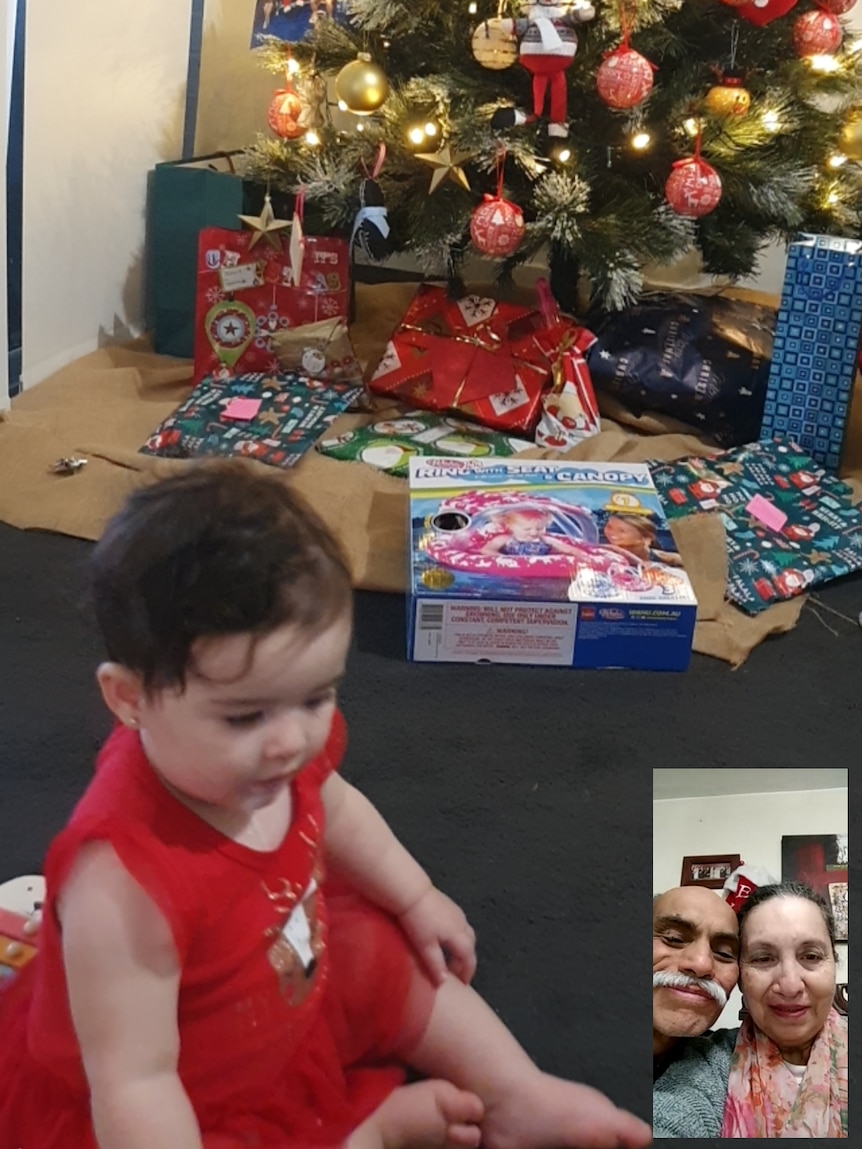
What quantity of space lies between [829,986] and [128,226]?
1653 millimetres

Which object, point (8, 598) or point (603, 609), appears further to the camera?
point (8, 598)

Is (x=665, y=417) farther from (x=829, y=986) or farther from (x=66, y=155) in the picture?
(x=829, y=986)

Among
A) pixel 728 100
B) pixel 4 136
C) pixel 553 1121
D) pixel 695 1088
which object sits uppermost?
pixel 728 100

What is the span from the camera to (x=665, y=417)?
170cm

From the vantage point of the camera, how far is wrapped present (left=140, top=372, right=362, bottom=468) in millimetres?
1553

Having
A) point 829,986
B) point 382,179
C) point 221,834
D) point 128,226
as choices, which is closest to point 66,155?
point 128,226

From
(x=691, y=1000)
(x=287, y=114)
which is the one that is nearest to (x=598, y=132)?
(x=287, y=114)

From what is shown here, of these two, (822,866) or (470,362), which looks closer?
(822,866)

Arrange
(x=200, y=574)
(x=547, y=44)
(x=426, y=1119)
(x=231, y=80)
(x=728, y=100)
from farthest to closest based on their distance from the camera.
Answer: (x=231, y=80), (x=728, y=100), (x=547, y=44), (x=426, y=1119), (x=200, y=574)

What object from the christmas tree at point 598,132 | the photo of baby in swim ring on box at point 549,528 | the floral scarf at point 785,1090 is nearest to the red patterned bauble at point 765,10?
the christmas tree at point 598,132

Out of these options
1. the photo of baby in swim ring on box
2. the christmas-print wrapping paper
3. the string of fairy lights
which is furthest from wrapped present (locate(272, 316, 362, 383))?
the christmas-print wrapping paper

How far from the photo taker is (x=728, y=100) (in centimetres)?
152

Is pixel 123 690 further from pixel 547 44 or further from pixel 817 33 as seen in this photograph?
pixel 817 33

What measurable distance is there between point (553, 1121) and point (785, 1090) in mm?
198
